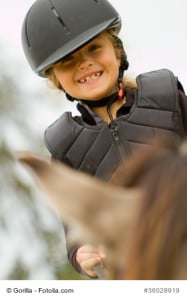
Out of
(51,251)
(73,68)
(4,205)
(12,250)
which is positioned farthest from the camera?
(51,251)

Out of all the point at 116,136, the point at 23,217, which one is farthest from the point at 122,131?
the point at 23,217

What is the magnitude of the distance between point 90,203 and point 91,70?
0.88 metres

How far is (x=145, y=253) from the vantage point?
531mm

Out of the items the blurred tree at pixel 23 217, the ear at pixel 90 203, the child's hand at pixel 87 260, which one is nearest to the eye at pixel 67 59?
the blurred tree at pixel 23 217

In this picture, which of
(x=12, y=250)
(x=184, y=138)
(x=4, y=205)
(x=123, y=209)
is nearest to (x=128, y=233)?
(x=123, y=209)

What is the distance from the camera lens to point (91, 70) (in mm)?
1380

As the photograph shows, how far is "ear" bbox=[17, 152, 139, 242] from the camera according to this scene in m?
0.52

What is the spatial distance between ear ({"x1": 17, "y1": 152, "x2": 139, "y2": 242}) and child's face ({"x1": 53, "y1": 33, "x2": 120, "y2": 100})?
804 mm

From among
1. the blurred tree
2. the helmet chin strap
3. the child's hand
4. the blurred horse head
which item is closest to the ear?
the blurred horse head

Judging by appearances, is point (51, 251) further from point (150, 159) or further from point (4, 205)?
point (150, 159)

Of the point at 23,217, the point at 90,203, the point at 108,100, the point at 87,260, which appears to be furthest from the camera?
the point at 23,217

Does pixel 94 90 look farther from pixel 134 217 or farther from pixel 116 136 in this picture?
pixel 134 217
